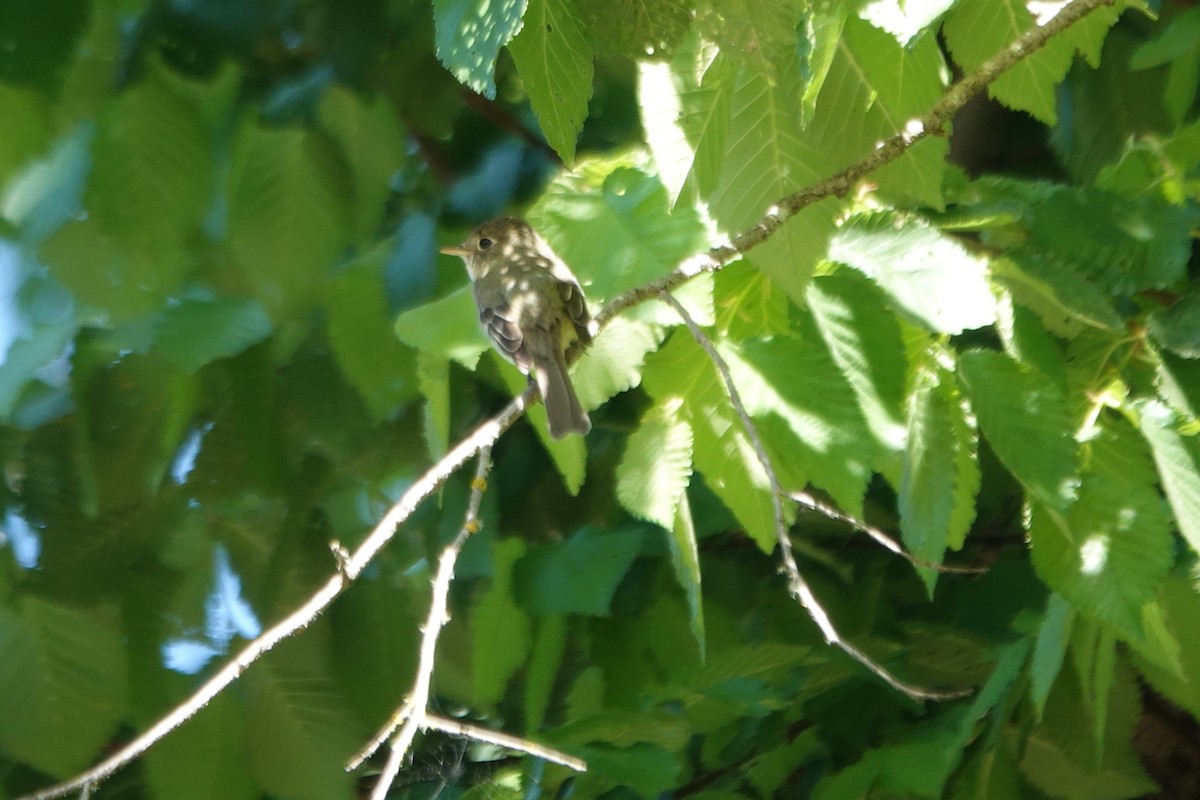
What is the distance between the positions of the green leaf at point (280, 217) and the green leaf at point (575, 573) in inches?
25.6

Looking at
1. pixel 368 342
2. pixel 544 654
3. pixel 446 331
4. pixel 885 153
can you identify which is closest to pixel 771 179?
pixel 885 153

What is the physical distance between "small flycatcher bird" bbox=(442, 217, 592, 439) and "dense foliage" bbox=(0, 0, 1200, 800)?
74mm

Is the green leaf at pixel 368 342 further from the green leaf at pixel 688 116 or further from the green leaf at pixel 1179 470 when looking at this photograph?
the green leaf at pixel 1179 470

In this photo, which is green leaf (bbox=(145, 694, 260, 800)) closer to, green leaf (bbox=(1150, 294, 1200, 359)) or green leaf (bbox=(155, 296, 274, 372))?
green leaf (bbox=(155, 296, 274, 372))

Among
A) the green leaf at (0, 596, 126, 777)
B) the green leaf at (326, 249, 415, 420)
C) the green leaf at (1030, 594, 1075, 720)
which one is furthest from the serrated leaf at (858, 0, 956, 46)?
the green leaf at (0, 596, 126, 777)

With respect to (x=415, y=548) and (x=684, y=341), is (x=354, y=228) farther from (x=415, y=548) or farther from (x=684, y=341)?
(x=684, y=341)

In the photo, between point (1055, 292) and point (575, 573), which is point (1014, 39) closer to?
point (1055, 292)

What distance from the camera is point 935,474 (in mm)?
1423

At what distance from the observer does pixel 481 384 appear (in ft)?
7.98

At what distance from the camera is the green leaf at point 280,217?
2.04 meters

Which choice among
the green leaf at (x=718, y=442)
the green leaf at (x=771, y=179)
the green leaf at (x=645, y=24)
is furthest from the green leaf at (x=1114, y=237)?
the green leaf at (x=645, y=24)

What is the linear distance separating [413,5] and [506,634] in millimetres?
1253

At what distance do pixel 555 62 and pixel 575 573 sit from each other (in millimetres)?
1240

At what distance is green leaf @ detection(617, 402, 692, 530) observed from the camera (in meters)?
1.42
